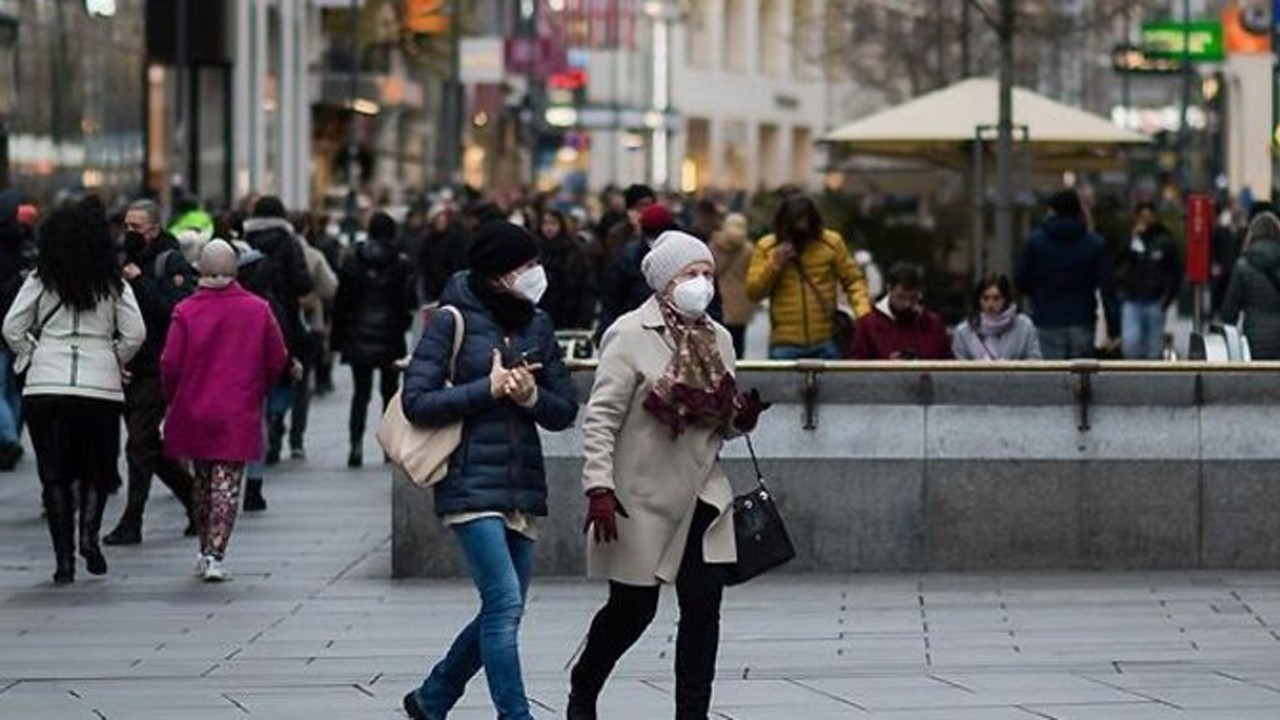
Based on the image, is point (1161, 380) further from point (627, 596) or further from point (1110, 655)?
point (627, 596)

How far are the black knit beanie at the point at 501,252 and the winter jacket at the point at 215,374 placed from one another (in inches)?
233

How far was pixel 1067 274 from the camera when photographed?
24172 mm

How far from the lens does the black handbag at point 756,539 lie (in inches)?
460

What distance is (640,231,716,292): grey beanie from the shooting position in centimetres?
1169

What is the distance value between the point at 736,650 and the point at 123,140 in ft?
125

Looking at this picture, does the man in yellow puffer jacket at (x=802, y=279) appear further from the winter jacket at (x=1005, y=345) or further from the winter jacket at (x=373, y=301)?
the winter jacket at (x=373, y=301)

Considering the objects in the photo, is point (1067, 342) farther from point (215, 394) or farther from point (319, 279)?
point (215, 394)

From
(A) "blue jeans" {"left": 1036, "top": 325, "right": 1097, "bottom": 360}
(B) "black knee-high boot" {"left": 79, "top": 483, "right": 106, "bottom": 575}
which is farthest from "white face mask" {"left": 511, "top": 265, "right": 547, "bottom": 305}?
(A) "blue jeans" {"left": 1036, "top": 325, "right": 1097, "bottom": 360}

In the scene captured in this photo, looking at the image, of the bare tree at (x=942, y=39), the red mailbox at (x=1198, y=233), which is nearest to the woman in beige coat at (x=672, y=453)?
the red mailbox at (x=1198, y=233)

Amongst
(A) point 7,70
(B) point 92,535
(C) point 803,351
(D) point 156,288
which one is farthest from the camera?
(A) point 7,70

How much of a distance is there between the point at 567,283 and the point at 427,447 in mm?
16187

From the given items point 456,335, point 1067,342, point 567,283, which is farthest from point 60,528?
point 567,283

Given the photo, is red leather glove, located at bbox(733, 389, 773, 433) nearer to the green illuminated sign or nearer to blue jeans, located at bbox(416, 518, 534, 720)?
blue jeans, located at bbox(416, 518, 534, 720)

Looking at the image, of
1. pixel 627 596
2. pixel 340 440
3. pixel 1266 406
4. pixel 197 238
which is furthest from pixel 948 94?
pixel 627 596
